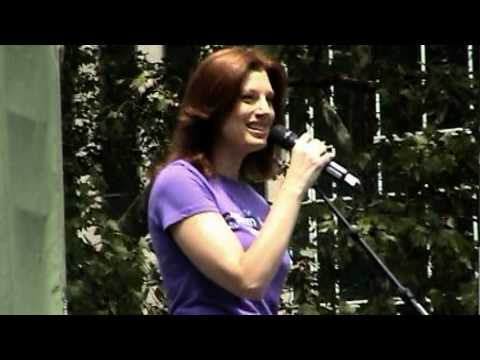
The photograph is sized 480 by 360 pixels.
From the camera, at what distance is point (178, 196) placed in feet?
7.44

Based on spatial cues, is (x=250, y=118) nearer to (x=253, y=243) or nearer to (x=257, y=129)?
(x=257, y=129)

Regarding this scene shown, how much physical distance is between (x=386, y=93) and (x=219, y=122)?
419cm

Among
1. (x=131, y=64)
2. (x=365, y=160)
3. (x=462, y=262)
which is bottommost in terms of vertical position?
(x=462, y=262)

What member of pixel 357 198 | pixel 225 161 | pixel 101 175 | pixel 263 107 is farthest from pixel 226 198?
pixel 101 175

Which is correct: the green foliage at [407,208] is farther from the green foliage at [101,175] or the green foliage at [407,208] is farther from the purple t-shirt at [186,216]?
the purple t-shirt at [186,216]

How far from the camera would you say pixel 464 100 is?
627 centimetres

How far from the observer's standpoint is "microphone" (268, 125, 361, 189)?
7.76 ft

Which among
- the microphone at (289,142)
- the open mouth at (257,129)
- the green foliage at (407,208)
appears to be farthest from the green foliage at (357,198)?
the open mouth at (257,129)

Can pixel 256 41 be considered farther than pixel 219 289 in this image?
Yes

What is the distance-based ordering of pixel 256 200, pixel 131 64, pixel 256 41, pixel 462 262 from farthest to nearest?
pixel 131 64, pixel 462 262, pixel 256 41, pixel 256 200

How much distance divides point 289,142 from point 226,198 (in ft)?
→ 0.58

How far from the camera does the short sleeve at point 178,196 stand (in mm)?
2252
